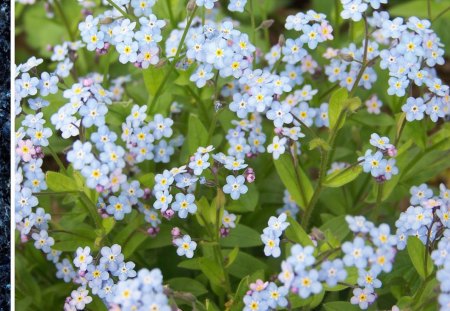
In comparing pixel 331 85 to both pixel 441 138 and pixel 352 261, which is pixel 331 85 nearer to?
pixel 441 138

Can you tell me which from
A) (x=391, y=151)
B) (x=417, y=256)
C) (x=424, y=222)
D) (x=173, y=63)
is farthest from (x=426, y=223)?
(x=173, y=63)

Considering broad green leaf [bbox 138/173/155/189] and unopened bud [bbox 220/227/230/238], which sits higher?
broad green leaf [bbox 138/173/155/189]

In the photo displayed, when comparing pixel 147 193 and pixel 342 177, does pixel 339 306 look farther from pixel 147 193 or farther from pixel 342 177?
pixel 147 193

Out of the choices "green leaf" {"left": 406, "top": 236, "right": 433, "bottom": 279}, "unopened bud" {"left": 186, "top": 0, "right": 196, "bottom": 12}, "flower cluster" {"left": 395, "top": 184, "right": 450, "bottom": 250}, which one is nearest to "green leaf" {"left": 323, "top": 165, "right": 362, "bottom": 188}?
"flower cluster" {"left": 395, "top": 184, "right": 450, "bottom": 250}

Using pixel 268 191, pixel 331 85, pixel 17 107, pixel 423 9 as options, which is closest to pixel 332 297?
pixel 268 191

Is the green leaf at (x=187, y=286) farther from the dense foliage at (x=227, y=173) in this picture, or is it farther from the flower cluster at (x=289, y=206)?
the flower cluster at (x=289, y=206)

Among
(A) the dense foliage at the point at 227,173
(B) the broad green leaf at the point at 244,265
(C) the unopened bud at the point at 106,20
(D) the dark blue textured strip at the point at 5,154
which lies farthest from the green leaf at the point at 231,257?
(C) the unopened bud at the point at 106,20

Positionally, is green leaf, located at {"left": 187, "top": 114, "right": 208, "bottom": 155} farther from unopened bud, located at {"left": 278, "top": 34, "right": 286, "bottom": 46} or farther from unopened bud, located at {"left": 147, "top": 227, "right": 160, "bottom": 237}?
unopened bud, located at {"left": 278, "top": 34, "right": 286, "bottom": 46}
